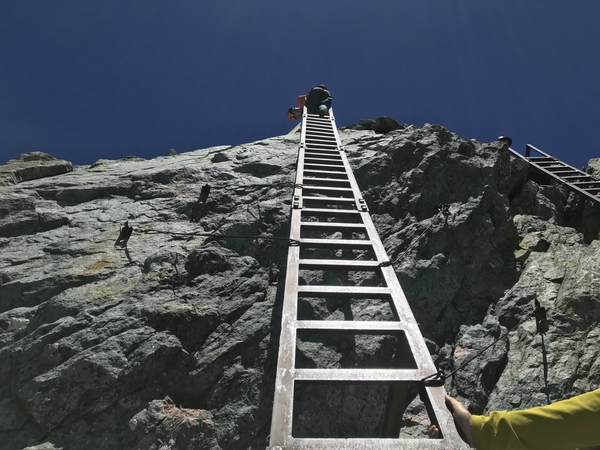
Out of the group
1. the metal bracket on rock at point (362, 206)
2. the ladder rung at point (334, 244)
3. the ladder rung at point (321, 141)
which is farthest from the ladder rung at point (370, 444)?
the ladder rung at point (321, 141)

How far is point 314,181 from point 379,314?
323 cm

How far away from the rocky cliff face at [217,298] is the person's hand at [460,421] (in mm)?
1614

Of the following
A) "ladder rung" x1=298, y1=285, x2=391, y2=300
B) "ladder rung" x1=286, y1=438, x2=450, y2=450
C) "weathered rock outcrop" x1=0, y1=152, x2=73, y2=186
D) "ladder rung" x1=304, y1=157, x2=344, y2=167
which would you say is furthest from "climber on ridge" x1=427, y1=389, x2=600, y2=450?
"weathered rock outcrop" x1=0, y1=152, x2=73, y2=186

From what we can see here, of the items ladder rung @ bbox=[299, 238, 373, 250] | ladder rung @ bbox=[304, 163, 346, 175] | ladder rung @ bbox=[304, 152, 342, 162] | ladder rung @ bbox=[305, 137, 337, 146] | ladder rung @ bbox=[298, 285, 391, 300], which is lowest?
ladder rung @ bbox=[298, 285, 391, 300]

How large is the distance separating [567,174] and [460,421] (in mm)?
12532

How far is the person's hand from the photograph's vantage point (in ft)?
7.24

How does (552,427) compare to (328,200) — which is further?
(328,200)

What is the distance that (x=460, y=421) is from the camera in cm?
229

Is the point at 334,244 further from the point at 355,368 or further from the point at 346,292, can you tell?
the point at 355,368

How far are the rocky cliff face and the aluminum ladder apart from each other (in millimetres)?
2405

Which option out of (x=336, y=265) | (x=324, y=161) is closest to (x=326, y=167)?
(x=324, y=161)

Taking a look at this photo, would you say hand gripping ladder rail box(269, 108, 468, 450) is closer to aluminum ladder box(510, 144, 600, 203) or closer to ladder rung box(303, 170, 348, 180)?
ladder rung box(303, 170, 348, 180)

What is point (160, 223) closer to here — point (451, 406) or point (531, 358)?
point (451, 406)

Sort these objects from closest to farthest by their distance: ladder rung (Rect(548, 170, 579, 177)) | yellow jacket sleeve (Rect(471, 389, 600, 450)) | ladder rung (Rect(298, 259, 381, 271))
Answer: yellow jacket sleeve (Rect(471, 389, 600, 450)) < ladder rung (Rect(298, 259, 381, 271)) < ladder rung (Rect(548, 170, 579, 177))
